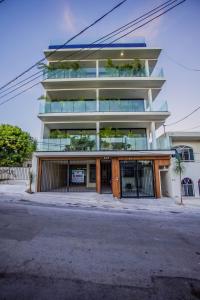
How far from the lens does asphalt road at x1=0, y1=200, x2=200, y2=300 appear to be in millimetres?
2266

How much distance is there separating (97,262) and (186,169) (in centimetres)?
1465

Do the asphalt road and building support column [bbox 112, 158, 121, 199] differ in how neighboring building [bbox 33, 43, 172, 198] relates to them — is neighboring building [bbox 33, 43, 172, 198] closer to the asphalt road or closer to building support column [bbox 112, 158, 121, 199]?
building support column [bbox 112, 158, 121, 199]

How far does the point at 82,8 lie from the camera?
576 centimetres

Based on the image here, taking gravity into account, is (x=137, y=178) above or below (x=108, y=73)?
below

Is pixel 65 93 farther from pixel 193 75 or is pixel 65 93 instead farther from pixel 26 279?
pixel 26 279

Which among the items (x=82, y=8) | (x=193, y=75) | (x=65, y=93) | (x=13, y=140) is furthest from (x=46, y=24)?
(x=13, y=140)

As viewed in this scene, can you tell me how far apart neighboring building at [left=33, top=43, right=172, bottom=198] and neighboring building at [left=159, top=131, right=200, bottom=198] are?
1.27 meters

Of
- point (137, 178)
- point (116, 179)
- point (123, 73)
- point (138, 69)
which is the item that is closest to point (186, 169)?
point (137, 178)

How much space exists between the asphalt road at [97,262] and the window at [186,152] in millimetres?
12353

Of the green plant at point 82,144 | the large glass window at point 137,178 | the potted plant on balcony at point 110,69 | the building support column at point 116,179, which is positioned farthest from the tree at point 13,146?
the large glass window at point 137,178

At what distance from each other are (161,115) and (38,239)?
14.1 metres

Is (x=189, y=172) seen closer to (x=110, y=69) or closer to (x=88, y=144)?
(x=88, y=144)

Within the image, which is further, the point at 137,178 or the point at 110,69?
the point at 110,69

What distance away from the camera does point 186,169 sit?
49.4 feet
